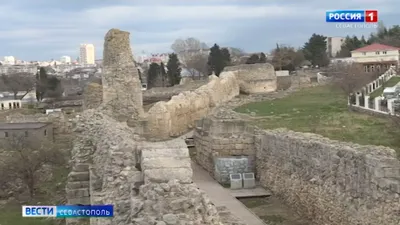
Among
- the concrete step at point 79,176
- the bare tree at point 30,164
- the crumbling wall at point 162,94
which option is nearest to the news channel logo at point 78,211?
the concrete step at point 79,176

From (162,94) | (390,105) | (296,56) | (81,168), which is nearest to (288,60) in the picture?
(296,56)

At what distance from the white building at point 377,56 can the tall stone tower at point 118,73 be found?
3488 cm

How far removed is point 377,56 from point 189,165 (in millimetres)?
47541

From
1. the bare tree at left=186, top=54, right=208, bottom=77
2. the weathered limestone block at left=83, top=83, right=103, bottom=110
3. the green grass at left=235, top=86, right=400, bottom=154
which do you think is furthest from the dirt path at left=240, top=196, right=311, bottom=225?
the bare tree at left=186, top=54, right=208, bottom=77

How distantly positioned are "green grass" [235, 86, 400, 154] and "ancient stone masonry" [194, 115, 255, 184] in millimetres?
2400

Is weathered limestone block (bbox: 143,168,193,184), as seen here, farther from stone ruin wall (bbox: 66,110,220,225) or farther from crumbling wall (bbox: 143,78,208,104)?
crumbling wall (bbox: 143,78,208,104)

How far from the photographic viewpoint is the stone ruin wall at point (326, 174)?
714cm

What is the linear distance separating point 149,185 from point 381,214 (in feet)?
11.0

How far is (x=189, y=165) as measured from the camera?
582 cm

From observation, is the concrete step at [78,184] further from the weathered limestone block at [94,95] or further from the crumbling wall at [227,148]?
the weathered limestone block at [94,95]

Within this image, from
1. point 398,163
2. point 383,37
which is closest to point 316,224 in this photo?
point 398,163

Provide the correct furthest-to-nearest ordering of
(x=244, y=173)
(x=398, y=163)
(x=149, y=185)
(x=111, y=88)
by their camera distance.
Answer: (x=111, y=88), (x=244, y=173), (x=398, y=163), (x=149, y=185)

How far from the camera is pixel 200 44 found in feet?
376

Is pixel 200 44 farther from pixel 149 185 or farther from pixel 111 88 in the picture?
pixel 149 185
